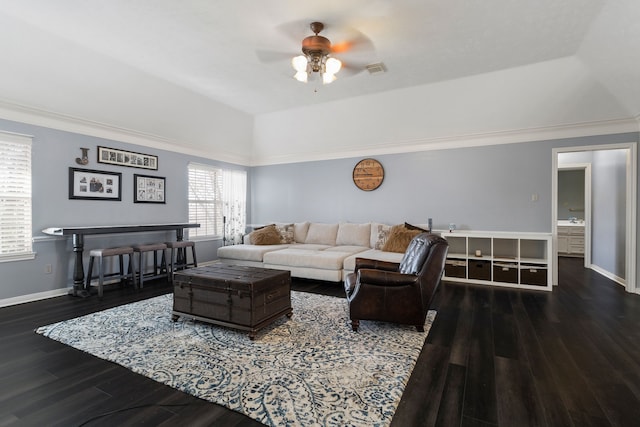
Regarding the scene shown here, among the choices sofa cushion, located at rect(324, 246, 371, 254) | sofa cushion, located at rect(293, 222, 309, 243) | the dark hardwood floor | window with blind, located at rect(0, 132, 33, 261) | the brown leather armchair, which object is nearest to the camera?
the dark hardwood floor

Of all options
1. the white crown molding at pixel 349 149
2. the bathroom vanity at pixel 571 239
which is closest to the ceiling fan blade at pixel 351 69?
the white crown molding at pixel 349 149

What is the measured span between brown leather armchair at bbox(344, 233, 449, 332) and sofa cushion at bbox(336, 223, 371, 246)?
2503mm

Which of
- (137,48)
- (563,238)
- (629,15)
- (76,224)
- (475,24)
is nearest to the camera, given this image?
(629,15)

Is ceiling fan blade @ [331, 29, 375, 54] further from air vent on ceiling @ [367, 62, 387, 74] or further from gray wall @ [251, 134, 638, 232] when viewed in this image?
gray wall @ [251, 134, 638, 232]

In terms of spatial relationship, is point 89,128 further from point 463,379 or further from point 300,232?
point 463,379

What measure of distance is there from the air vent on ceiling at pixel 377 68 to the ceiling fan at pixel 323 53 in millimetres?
186

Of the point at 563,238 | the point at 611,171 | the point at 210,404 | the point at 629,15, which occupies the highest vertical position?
the point at 629,15

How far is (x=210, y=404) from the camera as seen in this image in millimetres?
1832

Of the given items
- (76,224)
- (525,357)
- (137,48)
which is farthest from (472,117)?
(76,224)

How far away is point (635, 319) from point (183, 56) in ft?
19.2

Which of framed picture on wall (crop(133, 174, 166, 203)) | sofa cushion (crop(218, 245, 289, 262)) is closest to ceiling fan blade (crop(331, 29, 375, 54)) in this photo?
sofa cushion (crop(218, 245, 289, 262))

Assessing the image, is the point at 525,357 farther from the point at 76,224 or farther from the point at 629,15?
the point at 76,224

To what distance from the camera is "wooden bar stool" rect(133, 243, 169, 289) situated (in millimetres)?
4508

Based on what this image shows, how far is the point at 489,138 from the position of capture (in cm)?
493
